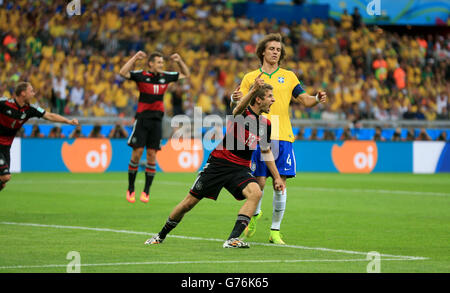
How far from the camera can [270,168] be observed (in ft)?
30.9

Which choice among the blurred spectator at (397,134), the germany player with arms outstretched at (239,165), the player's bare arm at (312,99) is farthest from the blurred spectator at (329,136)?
the germany player with arms outstretched at (239,165)

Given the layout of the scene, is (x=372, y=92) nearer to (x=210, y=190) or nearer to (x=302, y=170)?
→ (x=302, y=170)

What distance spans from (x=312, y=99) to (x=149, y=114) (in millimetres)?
6367

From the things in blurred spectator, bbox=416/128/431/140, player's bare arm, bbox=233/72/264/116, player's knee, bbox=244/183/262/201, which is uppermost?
player's bare arm, bbox=233/72/264/116

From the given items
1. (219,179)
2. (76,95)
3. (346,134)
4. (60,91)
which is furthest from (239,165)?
(346,134)

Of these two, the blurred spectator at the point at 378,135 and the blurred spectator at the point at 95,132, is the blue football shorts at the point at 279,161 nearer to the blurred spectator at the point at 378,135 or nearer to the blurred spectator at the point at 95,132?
the blurred spectator at the point at 95,132

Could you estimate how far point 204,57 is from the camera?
31625 mm

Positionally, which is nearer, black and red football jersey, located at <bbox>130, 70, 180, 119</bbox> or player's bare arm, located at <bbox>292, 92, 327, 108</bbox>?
player's bare arm, located at <bbox>292, 92, 327, 108</bbox>

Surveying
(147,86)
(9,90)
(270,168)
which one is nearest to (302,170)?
(9,90)

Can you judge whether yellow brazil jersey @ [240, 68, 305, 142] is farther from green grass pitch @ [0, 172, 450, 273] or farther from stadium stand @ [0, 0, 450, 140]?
stadium stand @ [0, 0, 450, 140]

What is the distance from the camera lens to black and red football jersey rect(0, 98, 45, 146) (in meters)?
12.6

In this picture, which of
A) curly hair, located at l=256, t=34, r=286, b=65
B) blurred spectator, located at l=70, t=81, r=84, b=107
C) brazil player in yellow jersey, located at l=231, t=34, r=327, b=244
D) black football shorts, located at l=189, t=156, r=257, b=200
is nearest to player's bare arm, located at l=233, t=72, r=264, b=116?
black football shorts, located at l=189, t=156, r=257, b=200

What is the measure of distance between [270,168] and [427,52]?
2985 centimetres

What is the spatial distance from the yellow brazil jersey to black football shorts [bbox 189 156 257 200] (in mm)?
1178
